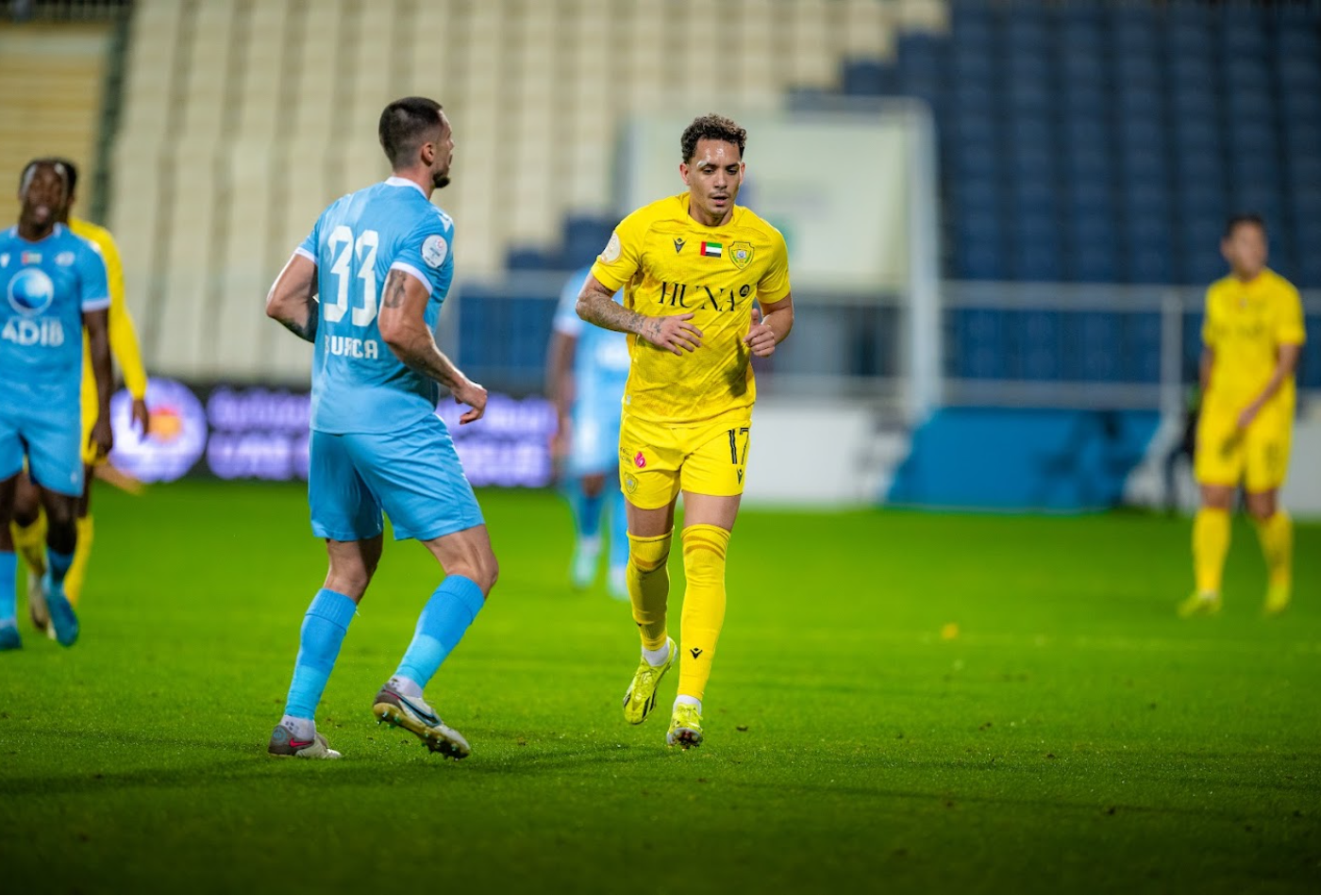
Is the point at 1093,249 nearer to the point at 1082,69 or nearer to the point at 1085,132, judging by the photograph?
the point at 1085,132

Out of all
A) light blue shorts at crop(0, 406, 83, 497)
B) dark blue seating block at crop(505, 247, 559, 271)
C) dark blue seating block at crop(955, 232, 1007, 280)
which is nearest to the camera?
light blue shorts at crop(0, 406, 83, 497)

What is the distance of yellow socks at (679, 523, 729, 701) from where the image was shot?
5785 millimetres

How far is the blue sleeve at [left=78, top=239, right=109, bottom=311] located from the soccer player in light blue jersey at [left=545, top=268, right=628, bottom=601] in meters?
3.78

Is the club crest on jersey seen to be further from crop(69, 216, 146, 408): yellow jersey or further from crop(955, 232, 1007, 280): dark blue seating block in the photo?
crop(955, 232, 1007, 280): dark blue seating block

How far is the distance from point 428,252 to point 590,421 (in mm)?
6141

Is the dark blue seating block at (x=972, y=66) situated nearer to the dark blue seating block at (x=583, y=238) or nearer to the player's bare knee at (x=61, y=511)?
the dark blue seating block at (x=583, y=238)

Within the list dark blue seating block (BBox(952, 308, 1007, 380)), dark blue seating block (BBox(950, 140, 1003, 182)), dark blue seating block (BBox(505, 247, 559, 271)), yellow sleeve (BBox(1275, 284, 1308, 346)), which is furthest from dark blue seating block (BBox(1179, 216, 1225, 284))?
yellow sleeve (BBox(1275, 284, 1308, 346))

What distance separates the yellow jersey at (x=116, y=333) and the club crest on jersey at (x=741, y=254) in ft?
10.6

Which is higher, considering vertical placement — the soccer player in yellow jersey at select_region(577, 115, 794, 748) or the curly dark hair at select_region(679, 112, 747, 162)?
the curly dark hair at select_region(679, 112, 747, 162)

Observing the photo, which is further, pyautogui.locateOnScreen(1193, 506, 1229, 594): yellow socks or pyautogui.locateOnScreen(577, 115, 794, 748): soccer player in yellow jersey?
pyautogui.locateOnScreen(1193, 506, 1229, 594): yellow socks

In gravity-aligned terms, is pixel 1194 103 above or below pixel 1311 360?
above

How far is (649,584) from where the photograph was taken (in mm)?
Answer: 6184

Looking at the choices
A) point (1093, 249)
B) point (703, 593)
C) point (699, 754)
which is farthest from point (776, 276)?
point (1093, 249)

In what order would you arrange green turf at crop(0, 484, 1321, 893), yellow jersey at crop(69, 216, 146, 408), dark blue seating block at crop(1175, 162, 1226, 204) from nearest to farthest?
green turf at crop(0, 484, 1321, 893)
yellow jersey at crop(69, 216, 146, 408)
dark blue seating block at crop(1175, 162, 1226, 204)
